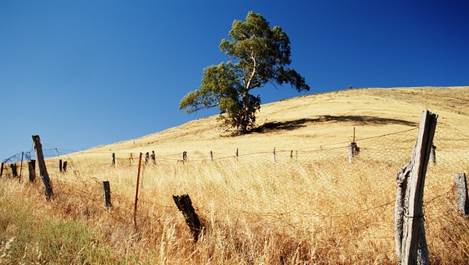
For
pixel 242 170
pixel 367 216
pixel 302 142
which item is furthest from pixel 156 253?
pixel 302 142

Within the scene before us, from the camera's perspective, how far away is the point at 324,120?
142ft

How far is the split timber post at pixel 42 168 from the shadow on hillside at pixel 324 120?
104 feet

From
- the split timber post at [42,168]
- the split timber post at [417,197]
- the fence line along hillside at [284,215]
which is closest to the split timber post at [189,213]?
the fence line along hillside at [284,215]

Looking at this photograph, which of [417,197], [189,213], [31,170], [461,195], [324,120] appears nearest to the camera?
[417,197]

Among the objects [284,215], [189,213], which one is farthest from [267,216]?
[189,213]

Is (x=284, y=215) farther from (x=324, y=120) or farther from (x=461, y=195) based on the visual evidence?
(x=324, y=120)

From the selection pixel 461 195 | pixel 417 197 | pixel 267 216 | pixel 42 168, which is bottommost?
pixel 267 216

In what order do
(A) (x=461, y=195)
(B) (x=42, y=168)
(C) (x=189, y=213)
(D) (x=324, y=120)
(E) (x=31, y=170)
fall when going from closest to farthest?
(C) (x=189, y=213)
(A) (x=461, y=195)
(B) (x=42, y=168)
(E) (x=31, y=170)
(D) (x=324, y=120)

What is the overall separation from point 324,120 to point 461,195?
38.3 metres

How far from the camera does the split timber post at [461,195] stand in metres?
5.41

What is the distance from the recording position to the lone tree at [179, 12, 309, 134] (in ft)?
139

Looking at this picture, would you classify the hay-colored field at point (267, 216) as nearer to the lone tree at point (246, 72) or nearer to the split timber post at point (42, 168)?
the split timber post at point (42, 168)

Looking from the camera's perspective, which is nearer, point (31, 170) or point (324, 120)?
point (31, 170)

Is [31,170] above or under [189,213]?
above
